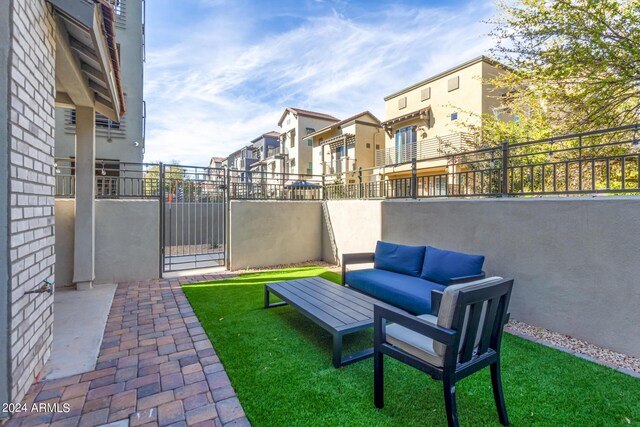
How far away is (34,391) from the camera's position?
264 centimetres

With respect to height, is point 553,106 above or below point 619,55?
below

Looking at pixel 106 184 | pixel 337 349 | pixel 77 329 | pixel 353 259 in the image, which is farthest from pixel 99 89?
pixel 337 349

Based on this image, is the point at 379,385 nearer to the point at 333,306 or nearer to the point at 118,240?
the point at 333,306

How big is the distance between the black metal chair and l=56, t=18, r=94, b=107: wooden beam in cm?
466

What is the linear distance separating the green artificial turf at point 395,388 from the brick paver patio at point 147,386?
7.2 inches

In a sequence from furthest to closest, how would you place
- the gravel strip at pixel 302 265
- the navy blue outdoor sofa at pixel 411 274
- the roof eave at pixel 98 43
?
the gravel strip at pixel 302 265, the navy blue outdoor sofa at pixel 411 274, the roof eave at pixel 98 43

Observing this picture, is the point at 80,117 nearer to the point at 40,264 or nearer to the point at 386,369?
the point at 40,264

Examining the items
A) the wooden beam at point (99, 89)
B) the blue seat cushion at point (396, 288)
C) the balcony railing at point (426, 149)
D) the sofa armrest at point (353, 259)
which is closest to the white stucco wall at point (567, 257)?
the blue seat cushion at point (396, 288)

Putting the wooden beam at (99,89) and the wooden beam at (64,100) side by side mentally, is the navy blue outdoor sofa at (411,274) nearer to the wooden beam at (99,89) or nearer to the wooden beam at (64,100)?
the wooden beam at (99,89)

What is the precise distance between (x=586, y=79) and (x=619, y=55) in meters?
0.59

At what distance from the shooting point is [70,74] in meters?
4.27

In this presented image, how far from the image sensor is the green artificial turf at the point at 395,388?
7.58 feet

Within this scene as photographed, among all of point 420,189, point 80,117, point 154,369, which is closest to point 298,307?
point 154,369

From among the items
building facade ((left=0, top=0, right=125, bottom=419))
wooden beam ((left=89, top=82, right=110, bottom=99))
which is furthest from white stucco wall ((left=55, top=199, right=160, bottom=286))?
building facade ((left=0, top=0, right=125, bottom=419))
